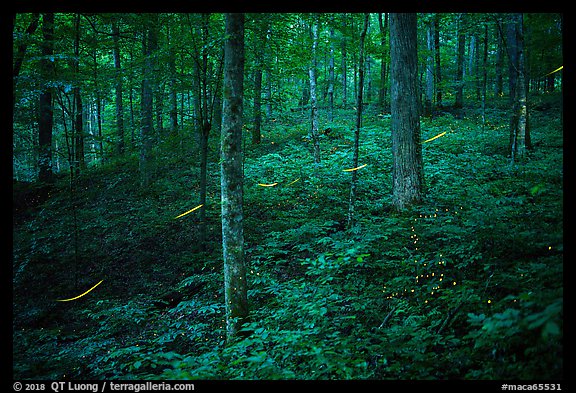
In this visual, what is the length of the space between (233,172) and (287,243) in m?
4.33

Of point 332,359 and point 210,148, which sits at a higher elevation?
point 210,148

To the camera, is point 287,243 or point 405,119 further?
point 287,243

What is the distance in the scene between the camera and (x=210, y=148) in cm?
1927

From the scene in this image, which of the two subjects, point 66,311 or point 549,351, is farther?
point 66,311

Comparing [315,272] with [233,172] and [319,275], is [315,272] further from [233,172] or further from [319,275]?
[233,172]

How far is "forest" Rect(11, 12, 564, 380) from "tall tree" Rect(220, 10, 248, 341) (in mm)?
37

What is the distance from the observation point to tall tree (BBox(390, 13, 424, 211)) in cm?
937

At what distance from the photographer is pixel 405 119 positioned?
9.45 m

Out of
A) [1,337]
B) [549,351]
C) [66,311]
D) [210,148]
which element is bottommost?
[66,311]

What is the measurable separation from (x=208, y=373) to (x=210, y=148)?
1623 cm

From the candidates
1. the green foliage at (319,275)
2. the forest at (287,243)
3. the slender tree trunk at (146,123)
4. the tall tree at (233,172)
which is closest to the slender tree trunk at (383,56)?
the forest at (287,243)

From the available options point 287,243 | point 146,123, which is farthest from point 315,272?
point 146,123

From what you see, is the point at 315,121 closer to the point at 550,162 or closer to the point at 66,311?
the point at 550,162
